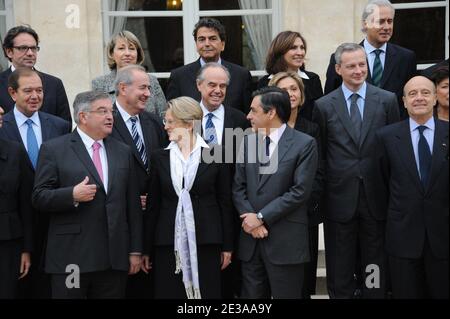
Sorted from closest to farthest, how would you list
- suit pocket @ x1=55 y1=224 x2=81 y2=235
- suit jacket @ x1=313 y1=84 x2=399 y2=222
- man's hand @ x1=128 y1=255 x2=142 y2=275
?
1. suit pocket @ x1=55 y1=224 x2=81 y2=235
2. man's hand @ x1=128 y1=255 x2=142 y2=275
3. suit jacket @ x1=313 y1=84 x2=399 y2=222

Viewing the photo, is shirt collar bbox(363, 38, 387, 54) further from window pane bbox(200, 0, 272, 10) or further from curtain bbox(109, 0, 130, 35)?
curtain bbox(109, 0, 130, 35)

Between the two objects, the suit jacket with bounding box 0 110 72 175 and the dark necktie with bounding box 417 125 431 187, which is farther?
the suit jacket with bounding box 0 110 72 175

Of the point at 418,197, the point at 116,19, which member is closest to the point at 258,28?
the point at 116,19

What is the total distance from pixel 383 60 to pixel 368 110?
901 millimetres

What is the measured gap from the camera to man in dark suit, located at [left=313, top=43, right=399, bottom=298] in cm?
618

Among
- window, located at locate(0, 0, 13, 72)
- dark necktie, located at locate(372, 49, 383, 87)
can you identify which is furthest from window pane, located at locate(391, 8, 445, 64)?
window, located at locate(0, 0, 13, 72)

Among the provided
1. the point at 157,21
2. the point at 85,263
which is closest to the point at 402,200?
the point at 85,263

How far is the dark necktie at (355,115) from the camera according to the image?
6232 millimetres

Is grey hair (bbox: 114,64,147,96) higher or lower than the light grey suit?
higher

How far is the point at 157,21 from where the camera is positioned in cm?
909

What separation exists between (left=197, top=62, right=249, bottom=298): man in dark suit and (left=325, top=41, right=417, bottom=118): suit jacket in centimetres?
93

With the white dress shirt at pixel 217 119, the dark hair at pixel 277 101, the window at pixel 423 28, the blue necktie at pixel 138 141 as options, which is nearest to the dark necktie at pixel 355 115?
the dark hair at pixel 277 101

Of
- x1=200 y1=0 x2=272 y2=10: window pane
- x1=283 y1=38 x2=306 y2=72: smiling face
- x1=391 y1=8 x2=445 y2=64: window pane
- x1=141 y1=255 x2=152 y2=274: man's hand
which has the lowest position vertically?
x1=141 y1=255 x2=152 y2=274: man's hand
